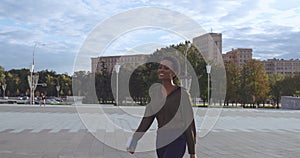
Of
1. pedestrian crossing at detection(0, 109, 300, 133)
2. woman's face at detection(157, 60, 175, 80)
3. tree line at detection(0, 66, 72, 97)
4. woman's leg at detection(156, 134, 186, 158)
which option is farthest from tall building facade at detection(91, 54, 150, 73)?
tree line at detection(0, 66, 72, 97)

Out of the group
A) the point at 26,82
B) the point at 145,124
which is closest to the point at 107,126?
the point at 145,124

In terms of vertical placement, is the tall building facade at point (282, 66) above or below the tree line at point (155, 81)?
above

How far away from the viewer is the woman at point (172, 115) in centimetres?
438

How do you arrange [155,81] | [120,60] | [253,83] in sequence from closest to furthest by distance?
[120,60]
[155,81]
[253,83]

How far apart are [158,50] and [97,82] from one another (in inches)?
54.4

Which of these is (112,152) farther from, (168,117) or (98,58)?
(168,117)

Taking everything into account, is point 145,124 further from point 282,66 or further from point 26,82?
point 282,66

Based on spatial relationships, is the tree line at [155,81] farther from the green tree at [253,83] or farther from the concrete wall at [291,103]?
the concrete wall at [291,103]

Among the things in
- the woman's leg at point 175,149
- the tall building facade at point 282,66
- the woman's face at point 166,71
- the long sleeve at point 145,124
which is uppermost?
the tall building facade at point 282,66

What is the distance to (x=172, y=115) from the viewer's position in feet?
14.4

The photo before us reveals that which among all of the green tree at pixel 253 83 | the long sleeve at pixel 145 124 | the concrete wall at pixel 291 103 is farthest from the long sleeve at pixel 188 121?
the green tree at pixel 253 83

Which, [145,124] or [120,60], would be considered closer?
[145,124]

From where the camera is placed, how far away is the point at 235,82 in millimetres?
54281

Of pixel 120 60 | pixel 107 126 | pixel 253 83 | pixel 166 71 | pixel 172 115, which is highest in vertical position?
pixel 253 83
